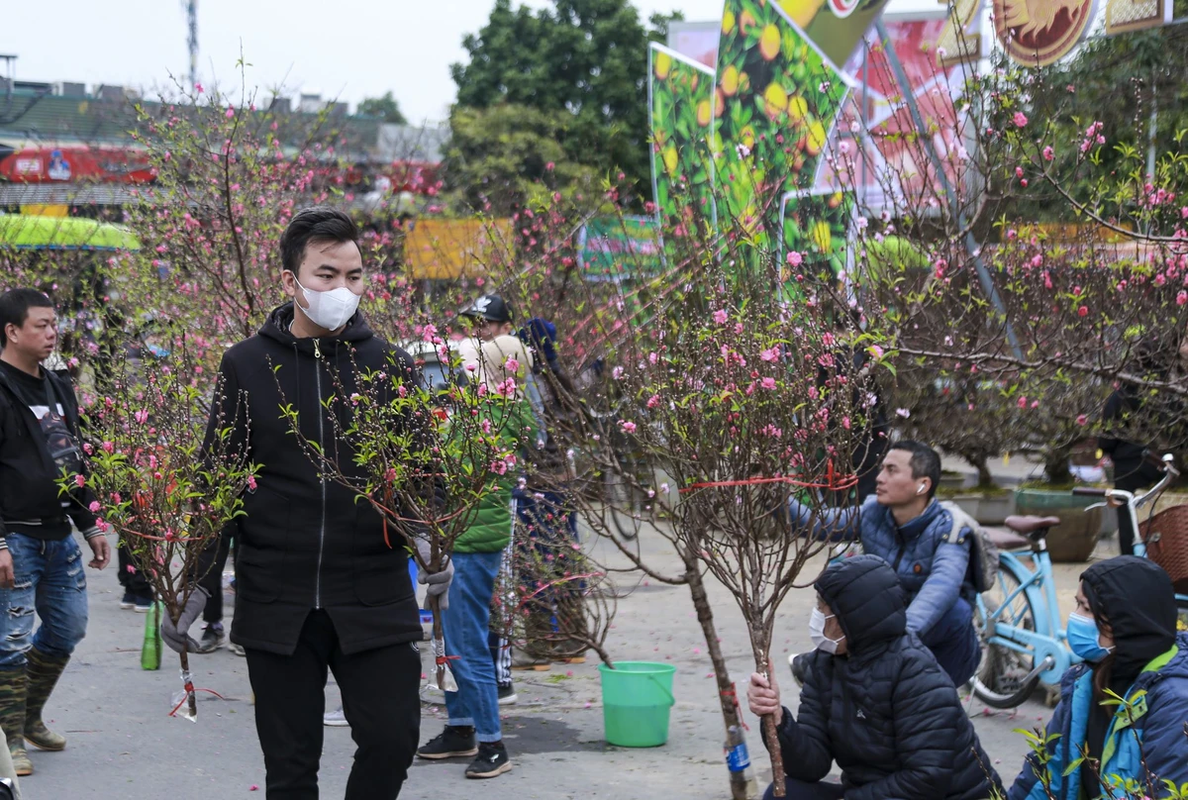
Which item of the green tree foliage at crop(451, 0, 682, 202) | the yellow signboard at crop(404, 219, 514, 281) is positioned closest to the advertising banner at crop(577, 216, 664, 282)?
the yellow signboard at crop(404, 219, 514, 281)

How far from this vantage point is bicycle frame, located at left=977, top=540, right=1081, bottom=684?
6.25 meters

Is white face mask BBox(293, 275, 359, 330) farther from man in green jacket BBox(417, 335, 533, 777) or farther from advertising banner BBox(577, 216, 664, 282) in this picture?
advertising banner BBox(577, 216, 664, 282)

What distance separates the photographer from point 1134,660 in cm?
338

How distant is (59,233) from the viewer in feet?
48.1

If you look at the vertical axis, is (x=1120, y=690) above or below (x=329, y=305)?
below

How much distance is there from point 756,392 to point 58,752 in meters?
3.53

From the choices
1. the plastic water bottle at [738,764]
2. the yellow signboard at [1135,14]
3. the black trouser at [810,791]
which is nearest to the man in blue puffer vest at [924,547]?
the plastic water bottle at [738,764]

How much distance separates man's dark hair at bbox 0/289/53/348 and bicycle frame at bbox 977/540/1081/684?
4.66 m

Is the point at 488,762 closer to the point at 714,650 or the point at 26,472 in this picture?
the point at 714,650

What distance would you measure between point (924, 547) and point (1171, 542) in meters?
1.06

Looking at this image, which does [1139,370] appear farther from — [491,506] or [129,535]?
[129,535]

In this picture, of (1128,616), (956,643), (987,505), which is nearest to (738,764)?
(956,643)

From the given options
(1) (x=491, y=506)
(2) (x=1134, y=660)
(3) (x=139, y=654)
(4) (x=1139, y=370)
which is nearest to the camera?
(2) (x=1134, y=660)

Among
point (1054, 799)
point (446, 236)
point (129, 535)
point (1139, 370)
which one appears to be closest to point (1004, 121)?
point (1139, 370)
